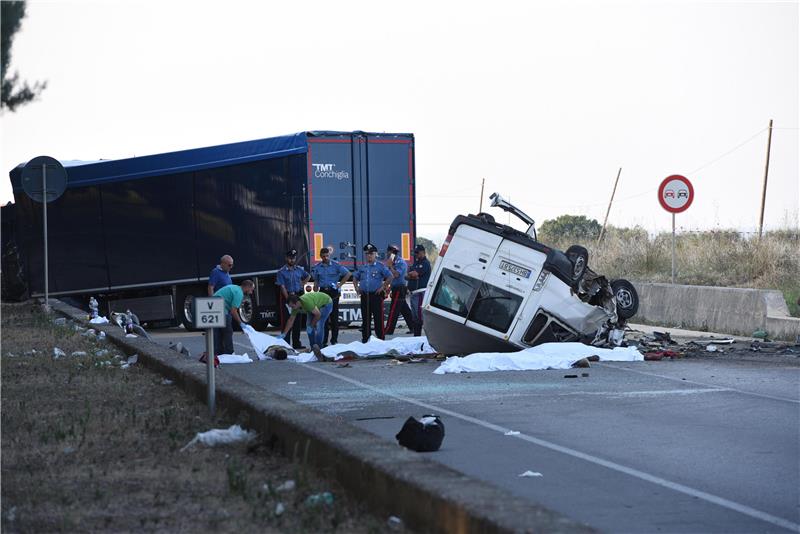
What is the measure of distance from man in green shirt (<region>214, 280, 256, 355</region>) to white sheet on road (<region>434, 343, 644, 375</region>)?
3017mm

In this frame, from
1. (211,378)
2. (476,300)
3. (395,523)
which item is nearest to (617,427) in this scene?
(211,378)

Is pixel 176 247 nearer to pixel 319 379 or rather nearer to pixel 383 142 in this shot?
pixel 383 142

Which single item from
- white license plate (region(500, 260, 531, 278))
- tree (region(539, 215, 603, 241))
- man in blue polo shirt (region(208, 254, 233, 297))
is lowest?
tree (region(539, 215, 603, 241))

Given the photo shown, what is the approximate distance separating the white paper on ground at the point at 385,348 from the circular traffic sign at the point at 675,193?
786 centimetres

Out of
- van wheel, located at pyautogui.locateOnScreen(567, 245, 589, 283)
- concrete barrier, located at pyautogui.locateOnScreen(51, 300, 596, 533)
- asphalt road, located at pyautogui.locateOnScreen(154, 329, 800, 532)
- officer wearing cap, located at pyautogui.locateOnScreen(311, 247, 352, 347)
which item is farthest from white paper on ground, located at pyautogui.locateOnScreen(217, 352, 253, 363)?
concrete barrier, located at pyautogui.locateOnScreen(51, 300, 596, 533)

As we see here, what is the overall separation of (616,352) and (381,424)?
7871 mm

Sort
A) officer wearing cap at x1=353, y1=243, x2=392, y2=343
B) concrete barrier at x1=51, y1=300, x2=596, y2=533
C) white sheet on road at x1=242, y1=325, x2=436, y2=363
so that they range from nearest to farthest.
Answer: concrete barrier at x1=51, y1=300, x2=596, y2=533, white sheet on road at x1=242, y1=325, x2=436, y2=363, officer wearing cap at x1=353, y1=243, x2=392, y2=343

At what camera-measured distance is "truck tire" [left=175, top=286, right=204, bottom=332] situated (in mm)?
29438

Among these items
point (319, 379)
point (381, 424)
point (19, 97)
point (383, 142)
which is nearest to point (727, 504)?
point (381, 424)

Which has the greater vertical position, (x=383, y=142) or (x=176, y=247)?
(x=383, y=142)

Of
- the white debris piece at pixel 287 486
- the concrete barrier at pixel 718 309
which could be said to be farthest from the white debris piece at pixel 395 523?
the concrete barrier at pixel 718 309

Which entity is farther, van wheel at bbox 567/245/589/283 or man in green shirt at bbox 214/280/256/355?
van wheel at bbox 567/245/589/283

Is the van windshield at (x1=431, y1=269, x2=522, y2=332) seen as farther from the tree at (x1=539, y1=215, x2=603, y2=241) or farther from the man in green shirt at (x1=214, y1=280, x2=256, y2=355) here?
the tree at (x1=539, y1=215, x2=603, y2=241)

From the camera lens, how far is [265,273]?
28.4m
